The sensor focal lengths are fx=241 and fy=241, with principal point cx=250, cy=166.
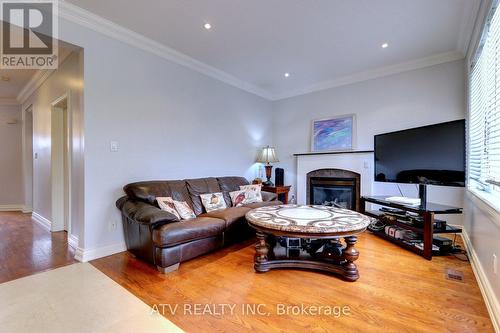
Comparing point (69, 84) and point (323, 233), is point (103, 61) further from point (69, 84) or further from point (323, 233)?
point (323, 233)

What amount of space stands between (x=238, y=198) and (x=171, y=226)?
154 centimetres

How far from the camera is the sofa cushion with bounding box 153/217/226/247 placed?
225cm

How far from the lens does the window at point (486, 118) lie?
200 centimetres

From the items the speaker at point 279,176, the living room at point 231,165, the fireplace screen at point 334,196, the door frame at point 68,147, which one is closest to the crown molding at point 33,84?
the living room at point 231,165

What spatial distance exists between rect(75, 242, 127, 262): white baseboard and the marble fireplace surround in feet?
11.1

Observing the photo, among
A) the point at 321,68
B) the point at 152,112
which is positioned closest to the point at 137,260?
the point at 152,112

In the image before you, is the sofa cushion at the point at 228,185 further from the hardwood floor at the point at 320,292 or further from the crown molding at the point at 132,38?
the crown molding at the point at 132,38

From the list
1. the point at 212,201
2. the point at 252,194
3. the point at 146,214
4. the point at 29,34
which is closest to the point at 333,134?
the point at 252,194

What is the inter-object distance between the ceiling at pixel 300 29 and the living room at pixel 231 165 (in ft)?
0.08

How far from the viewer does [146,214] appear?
7.74 ft

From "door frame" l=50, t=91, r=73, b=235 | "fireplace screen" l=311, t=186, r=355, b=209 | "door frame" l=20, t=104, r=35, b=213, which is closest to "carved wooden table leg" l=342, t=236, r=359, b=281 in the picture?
"fireplace screen" l=311, t=186, r=355, b=209

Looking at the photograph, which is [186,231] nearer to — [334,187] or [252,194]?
[252,194]

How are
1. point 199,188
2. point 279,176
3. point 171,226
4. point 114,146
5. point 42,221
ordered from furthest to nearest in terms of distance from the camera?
point 279,176 → point 42,221 → point 199,188 → point 114,146 → point 171,226

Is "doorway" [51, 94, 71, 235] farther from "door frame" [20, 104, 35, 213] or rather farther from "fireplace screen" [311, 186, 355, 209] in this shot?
"fireplace screen" [311, 186, 355, 209]
